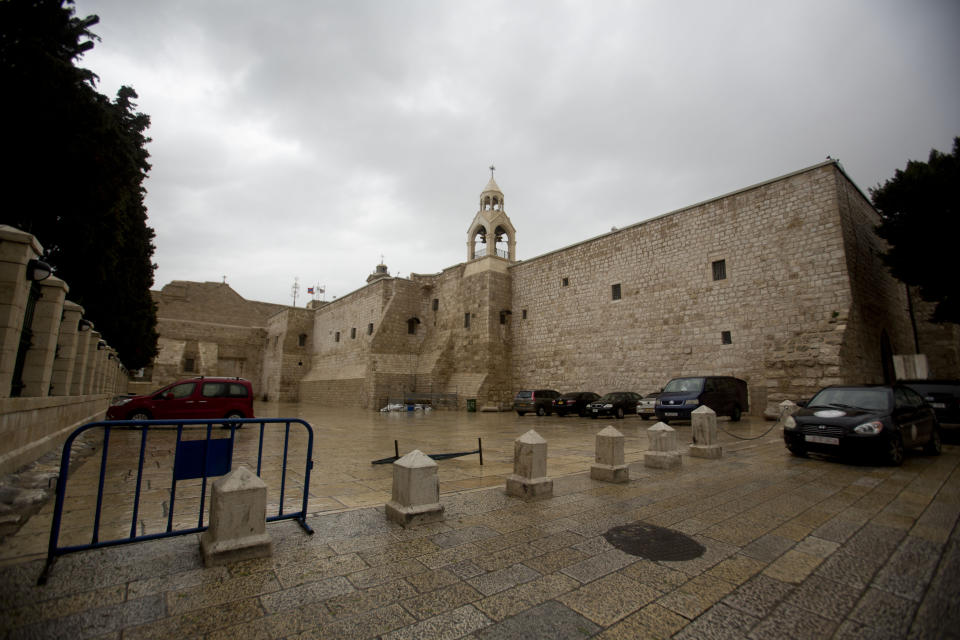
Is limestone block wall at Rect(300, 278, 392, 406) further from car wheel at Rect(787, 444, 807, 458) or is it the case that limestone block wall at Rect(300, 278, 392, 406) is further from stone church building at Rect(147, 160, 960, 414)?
car wheel at Rect(787, 444, 807, 458)

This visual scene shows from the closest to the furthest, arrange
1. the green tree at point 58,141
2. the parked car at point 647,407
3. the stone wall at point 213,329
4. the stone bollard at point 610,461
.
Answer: the stone bollard at point 610,461 → the green tree at point 58,141 → the parked car at point 647,407 → the stone wall at point 213,329

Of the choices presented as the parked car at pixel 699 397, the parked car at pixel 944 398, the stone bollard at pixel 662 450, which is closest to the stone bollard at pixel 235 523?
the stone bollard at pixel 662 450

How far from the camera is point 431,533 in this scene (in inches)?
130

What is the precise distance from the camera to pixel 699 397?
38.4 feet

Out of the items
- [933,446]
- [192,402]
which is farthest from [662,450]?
[192,402]

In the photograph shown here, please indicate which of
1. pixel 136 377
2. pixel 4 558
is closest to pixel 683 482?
pixel 4 558

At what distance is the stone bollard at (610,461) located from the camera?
16.4 ft

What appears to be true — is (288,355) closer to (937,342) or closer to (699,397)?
(699,397)

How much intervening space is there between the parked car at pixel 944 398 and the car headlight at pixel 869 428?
493cm

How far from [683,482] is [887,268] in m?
16.0

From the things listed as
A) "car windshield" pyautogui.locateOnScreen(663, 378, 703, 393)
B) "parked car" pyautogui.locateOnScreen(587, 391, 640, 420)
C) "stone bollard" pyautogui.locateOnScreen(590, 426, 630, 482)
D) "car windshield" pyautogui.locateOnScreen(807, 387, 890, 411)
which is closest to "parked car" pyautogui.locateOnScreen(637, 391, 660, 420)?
"parked car" pyautogui.locateOnScreen(587, 391, 640, 420)

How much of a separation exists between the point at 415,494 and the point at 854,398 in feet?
24.0

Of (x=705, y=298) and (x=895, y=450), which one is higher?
(x=705, y=298)

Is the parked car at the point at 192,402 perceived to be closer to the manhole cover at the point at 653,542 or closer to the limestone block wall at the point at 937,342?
the manhole cover at the point at 653,542
